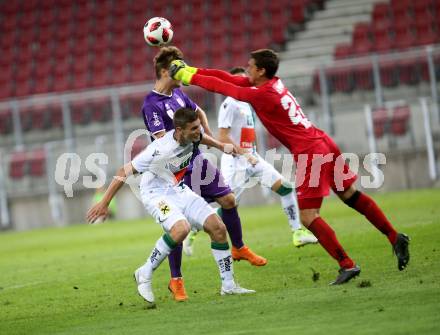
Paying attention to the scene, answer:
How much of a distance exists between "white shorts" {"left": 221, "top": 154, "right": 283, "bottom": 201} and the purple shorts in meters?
2.35

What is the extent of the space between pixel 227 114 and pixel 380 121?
9.45 metres

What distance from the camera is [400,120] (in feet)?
71.8

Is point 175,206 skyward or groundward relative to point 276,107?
groundward

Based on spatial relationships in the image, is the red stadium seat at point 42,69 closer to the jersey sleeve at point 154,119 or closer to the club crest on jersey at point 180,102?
the club crest on jersey at point 180,102

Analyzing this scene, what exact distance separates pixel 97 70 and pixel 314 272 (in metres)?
20.4

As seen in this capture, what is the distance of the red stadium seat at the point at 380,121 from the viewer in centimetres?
2178

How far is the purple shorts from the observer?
→ 1016 centimetres

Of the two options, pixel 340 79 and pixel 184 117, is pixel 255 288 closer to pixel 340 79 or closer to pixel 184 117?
pixel 184 117

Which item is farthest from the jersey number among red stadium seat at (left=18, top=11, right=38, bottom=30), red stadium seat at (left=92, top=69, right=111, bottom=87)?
red stadium seat at (left=18, top=11, right=38, bottom=30)

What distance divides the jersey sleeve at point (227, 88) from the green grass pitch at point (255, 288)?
1910mm

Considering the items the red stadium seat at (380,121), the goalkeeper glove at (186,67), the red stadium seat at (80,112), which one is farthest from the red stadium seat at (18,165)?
the goalkeeper glove at (186,67)

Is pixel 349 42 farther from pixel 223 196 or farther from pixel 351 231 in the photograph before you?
pixel 223 196

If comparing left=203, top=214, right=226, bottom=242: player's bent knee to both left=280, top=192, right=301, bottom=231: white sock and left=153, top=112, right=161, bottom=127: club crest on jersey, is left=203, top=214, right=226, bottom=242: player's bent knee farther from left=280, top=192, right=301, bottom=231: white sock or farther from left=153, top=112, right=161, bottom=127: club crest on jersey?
left=280, top=192, right=301, bottom=231: white sock

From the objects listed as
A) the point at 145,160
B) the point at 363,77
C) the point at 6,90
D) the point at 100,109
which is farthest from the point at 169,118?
the point at 6,90
